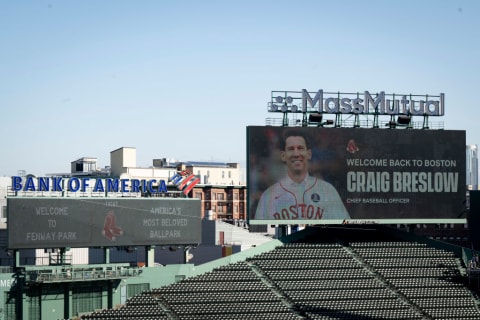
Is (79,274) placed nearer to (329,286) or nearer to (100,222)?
(100,222)

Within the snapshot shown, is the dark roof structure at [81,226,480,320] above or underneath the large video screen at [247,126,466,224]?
underneath

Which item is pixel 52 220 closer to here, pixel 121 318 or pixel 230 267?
pixel 121 318

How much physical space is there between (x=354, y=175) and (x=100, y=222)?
900 inches

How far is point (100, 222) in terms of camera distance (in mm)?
65125

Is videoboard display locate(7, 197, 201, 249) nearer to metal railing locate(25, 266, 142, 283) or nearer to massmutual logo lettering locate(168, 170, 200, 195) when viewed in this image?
metal railing locate(25, 266, 142, 283)

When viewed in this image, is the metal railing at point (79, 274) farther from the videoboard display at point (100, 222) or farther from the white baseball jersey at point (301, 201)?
the white baseball jersey at point (301, 201)

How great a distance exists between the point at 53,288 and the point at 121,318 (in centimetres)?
575

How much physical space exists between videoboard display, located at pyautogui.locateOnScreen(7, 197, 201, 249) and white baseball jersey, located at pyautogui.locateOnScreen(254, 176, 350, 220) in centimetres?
617

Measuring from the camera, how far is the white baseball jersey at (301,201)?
7075cm

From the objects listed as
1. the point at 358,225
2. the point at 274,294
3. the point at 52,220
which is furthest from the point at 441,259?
the point at 52,220

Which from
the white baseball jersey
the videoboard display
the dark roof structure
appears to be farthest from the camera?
the white baseball jersey

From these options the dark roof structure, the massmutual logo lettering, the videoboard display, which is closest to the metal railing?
the videoboard display

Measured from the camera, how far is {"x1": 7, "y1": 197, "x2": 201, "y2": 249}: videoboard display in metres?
62.4

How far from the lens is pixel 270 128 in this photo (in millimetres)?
71500
